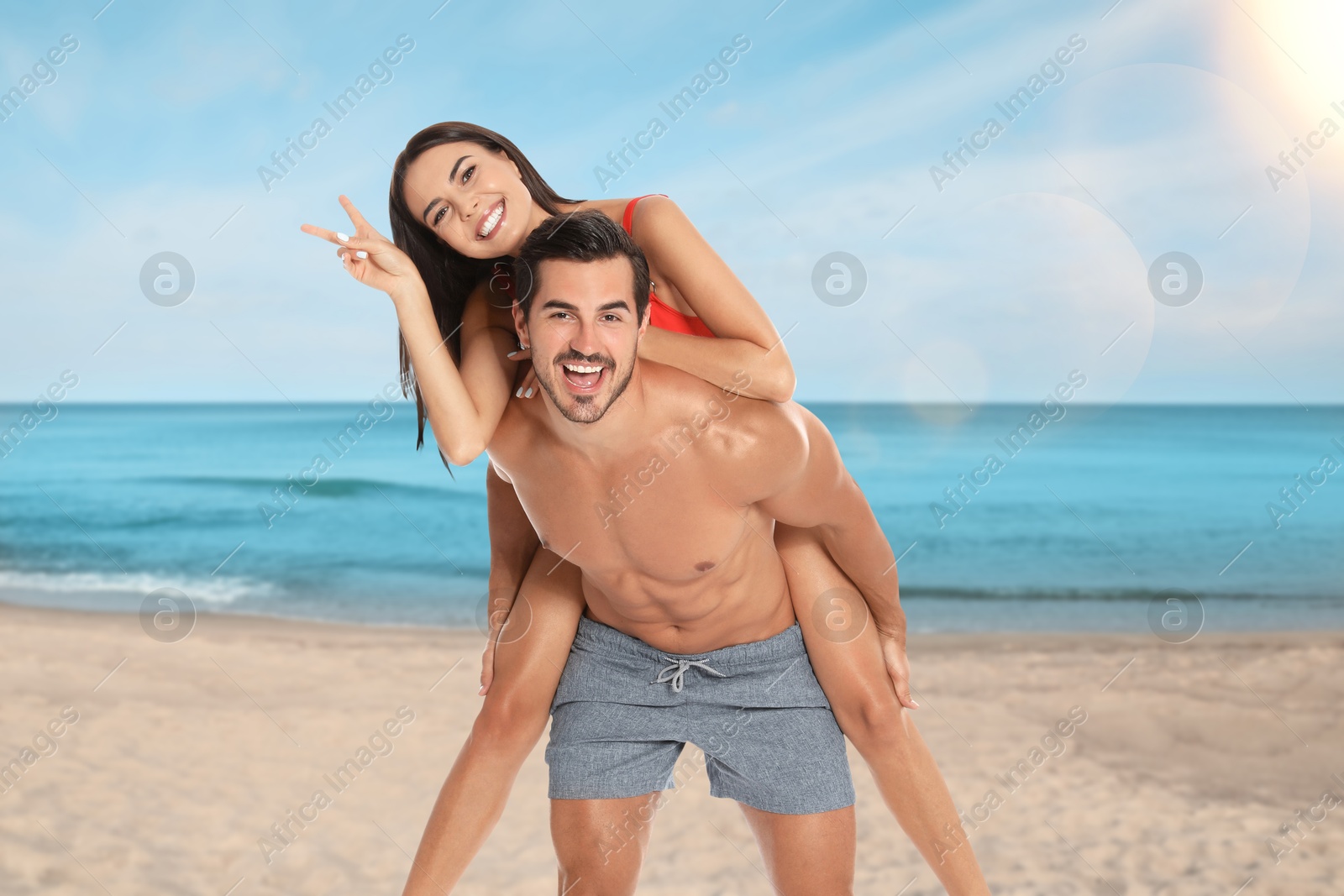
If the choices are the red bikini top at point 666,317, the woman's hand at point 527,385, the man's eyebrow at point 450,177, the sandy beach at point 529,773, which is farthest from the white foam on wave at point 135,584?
the red bikini top at point 666,317

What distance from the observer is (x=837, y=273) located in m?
3.88

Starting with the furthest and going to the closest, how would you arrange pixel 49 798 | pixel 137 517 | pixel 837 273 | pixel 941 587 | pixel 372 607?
pixel 137 517, pixel 941 587, pixel 372 607, pixel 49 798, pixel 837 273

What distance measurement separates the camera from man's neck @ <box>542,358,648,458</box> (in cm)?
264

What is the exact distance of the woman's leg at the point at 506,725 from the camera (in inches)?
119

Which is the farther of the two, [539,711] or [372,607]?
[372,607]

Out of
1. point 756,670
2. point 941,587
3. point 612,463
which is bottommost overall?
point 756,670

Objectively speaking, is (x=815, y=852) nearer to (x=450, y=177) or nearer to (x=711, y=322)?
(x=711, y=322)

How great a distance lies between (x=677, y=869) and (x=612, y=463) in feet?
10.3

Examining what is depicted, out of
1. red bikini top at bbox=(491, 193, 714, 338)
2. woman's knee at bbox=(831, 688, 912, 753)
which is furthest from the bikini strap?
woman's knee at bbox=(831, 688, 912, 753)

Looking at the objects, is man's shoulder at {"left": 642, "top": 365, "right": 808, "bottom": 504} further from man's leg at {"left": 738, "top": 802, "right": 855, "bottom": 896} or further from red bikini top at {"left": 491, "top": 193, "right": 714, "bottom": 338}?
man's leg at {"left": 738, "top": 802, "right": 855, "bottom": 896}

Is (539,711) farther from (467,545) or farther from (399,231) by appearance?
(467,545)

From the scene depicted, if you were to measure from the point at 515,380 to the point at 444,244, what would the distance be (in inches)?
17.6

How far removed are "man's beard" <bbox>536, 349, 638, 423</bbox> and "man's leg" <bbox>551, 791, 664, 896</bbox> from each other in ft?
4.37

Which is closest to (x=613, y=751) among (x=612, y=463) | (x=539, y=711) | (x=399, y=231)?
(x=539, y=711)
